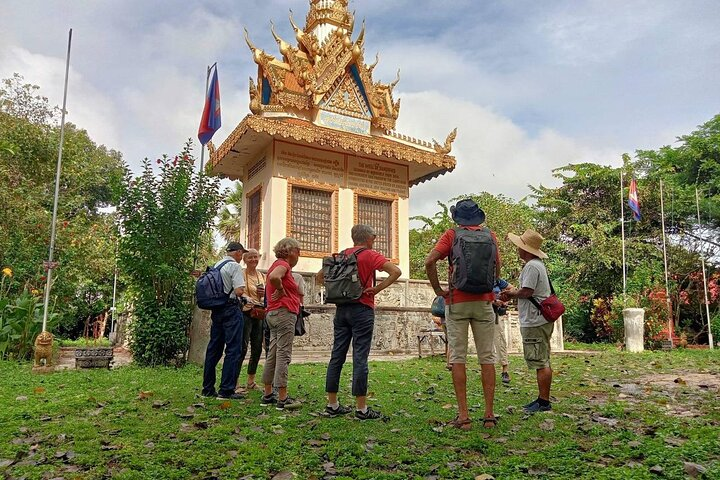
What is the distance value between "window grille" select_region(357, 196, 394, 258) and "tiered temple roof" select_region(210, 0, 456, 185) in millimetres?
1591

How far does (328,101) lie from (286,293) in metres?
12.3

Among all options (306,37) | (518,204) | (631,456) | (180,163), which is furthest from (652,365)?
(518,204)

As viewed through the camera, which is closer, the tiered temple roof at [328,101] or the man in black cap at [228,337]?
the man in black cap at [228,337]

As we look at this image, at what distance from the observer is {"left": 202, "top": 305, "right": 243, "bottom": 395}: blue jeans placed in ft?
20.1

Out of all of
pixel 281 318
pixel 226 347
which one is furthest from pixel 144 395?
pixel 281 318

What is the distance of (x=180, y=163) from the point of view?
9.83 m

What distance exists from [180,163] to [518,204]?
19319 millimetres

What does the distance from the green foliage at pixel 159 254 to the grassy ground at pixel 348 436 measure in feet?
7.15

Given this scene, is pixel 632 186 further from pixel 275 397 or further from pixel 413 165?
pixel 275 397

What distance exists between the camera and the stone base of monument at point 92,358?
29.3 ft

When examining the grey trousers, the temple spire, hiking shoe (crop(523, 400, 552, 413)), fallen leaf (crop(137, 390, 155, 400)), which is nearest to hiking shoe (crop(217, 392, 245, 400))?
the grey trousers

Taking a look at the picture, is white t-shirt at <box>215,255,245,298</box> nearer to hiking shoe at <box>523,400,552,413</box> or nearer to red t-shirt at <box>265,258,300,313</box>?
red t-shirt at <box>265,258,300,313</box>

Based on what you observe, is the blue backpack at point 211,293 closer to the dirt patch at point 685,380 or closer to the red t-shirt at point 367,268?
the red t-shirt at point 367,268

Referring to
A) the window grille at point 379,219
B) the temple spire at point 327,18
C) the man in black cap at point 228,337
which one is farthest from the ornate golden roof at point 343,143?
the man in black cap at point 228,337
